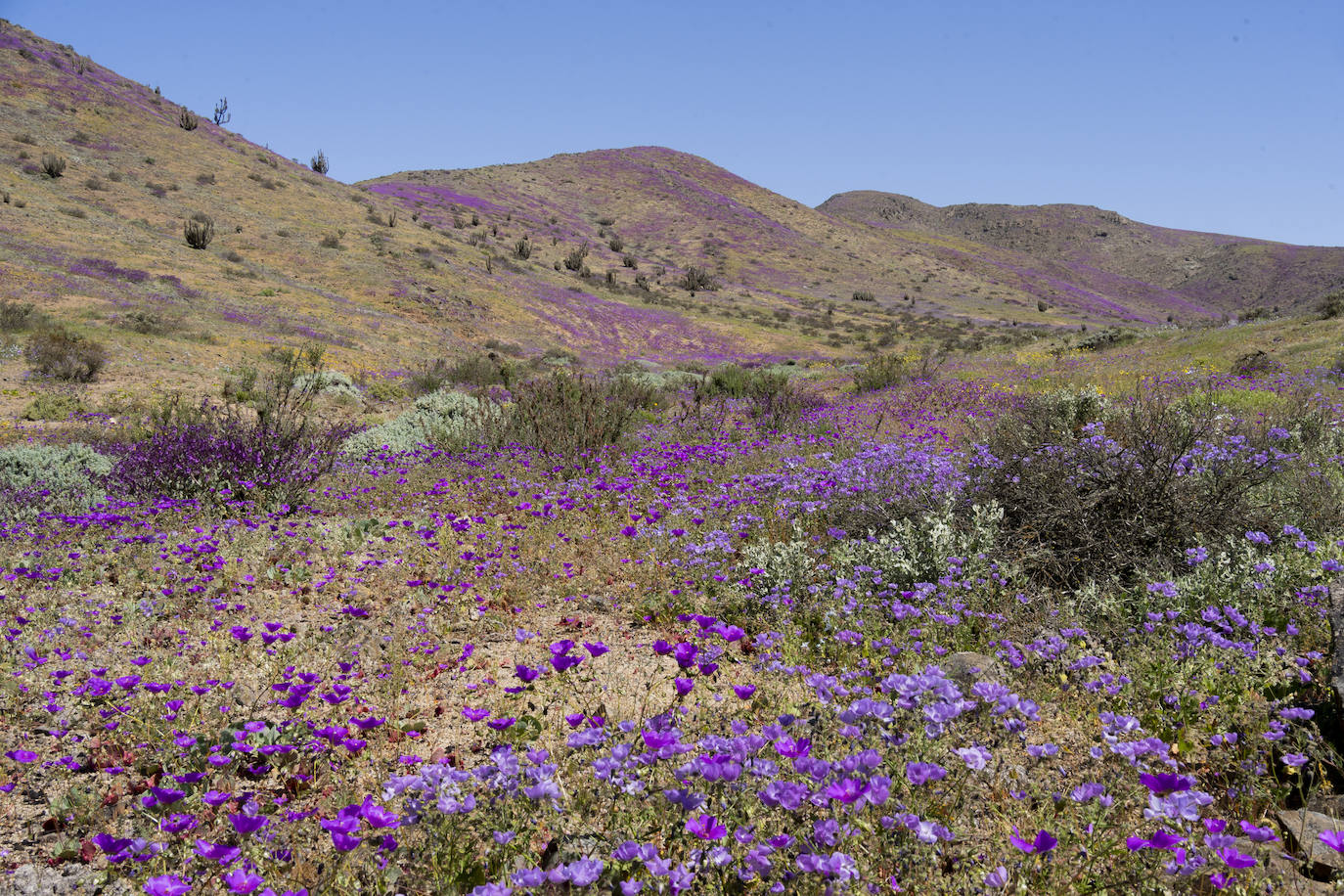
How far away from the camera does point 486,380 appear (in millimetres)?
16531

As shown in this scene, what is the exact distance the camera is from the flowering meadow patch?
6.68 feet

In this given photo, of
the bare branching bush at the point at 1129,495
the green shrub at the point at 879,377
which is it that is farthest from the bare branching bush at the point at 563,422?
the green shrub at the point at 879,377

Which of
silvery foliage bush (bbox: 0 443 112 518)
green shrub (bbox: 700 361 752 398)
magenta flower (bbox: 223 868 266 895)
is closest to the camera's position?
magenta flower (bbox: 223 868 266 895)

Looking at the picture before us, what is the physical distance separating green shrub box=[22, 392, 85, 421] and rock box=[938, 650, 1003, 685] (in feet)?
41.7

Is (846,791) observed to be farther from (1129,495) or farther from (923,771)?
(1129,495)

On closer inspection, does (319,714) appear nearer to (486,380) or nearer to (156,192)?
(486,380)

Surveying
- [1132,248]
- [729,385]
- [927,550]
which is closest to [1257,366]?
[729,385]

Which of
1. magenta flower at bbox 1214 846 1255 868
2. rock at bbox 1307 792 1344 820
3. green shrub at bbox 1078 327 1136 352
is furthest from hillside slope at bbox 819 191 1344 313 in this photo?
magenta flower at bbox 1214 846 1255 868

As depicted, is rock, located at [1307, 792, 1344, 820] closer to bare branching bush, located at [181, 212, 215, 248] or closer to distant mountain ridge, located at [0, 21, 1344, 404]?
distant mountain ridge, located at [0, 21, 1344, 404]

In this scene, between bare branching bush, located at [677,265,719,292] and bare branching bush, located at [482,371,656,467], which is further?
bare branching bush, located at [677,265,719,292]

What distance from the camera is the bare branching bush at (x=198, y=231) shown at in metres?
24.9

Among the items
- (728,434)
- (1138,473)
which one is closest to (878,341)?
(728,434)

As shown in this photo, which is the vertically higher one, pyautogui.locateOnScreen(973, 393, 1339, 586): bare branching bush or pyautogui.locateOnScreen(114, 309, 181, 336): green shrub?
pyautogui.locateOnScreen(114, 309, 181, 336): green shrub

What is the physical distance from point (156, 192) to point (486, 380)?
74.0 ft
